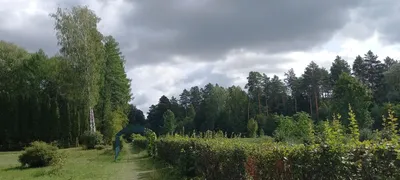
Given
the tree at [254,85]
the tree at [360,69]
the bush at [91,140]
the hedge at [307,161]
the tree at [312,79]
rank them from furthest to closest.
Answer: the tree at [254,85]
the tree at [312,79]
the tree at [360,69]
the bush at [91,140]
the hedge at [307,161]

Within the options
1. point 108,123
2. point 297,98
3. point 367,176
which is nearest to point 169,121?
point 297,98

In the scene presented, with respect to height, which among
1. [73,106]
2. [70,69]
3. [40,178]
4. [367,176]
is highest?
[70,69]

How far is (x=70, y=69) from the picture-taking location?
146 feet

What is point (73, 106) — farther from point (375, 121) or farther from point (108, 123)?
point (375, 121)

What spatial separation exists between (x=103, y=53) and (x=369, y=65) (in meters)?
57.8

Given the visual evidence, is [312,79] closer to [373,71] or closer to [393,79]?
[373,71]

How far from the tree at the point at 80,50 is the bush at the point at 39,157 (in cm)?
1790

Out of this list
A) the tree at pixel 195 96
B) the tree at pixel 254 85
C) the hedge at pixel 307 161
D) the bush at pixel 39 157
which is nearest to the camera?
the hedge at pixel 307 161

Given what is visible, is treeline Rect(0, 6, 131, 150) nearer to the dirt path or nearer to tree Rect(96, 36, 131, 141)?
tree Rect(96, 36, 131, 141)

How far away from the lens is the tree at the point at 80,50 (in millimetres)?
Answer: 44125

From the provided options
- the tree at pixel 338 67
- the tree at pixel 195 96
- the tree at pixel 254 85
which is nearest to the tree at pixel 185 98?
the tree at pixel 195 96

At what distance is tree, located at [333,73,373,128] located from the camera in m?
47.4

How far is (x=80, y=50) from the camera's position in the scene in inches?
1735

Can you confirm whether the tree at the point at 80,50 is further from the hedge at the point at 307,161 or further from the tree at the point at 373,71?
the tree at the point at 373,71
